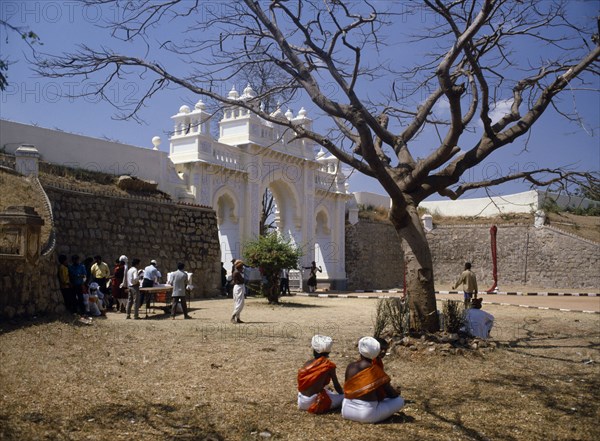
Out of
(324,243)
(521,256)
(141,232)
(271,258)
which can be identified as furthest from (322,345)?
(521,256)

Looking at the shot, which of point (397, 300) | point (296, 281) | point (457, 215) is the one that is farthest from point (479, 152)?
point (457, 215)

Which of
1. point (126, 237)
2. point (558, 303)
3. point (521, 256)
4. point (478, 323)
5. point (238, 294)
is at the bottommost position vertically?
point (558, 303)

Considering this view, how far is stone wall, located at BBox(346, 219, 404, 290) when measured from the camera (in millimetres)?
32062

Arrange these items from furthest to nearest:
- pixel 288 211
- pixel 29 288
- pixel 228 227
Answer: pixel 288 211, pixel 228 227, pixel 29 288

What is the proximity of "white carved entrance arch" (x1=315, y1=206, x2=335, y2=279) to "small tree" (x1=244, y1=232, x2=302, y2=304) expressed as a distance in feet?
43.3

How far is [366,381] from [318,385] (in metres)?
0.50

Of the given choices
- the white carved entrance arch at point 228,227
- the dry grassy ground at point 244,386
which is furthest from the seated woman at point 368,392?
the white carved entrance arch at point 228,227

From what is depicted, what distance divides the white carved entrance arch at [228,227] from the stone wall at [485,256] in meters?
9.30

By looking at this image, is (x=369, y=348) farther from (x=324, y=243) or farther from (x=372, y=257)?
(x=372, y=257)

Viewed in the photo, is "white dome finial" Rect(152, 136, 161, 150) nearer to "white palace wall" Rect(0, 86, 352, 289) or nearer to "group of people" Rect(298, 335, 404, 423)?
"white palace wall" Rect(0, 86, 352, 289)

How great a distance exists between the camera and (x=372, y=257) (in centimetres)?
3312

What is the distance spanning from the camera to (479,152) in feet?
28.9

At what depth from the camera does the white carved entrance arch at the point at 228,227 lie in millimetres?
24203

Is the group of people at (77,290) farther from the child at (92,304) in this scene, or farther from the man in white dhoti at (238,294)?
the man in white dhoti at (238,294)
